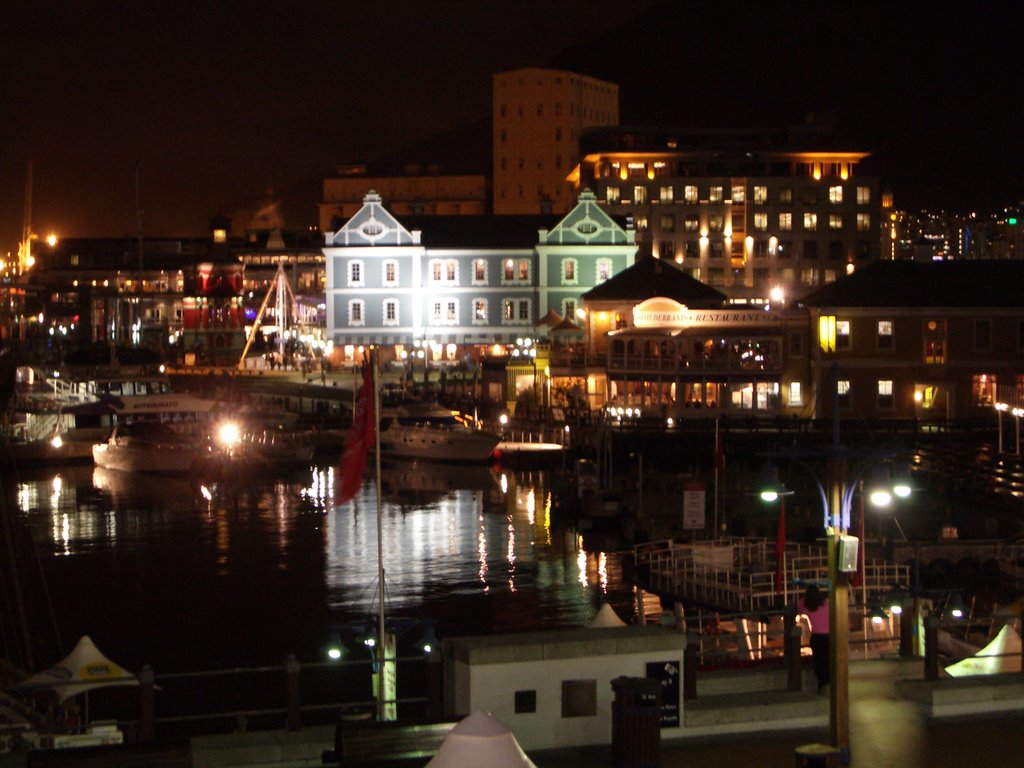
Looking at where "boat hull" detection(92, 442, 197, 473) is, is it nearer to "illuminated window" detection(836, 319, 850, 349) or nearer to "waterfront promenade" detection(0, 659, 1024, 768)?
"illuminated window" detection(836, 319, 850, 349)

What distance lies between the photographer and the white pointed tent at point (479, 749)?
10.5 m

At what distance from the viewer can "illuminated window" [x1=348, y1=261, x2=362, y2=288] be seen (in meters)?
83.6

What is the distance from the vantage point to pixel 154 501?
5222cm

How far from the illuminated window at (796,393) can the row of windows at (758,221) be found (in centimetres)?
3768

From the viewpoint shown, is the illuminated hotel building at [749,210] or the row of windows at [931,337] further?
the illuminated hotel building at [749,210]

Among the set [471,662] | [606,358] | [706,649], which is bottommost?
[706,649]

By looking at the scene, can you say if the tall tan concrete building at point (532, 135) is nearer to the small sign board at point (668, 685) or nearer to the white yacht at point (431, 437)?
the white yacht at point (431, 437)

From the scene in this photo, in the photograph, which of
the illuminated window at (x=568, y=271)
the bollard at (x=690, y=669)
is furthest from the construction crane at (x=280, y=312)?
the bollard at (x=690, y=669)

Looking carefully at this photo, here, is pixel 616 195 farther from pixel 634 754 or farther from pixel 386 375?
pixel 634 754

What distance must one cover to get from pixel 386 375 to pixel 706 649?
5664cm

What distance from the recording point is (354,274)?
275 feet

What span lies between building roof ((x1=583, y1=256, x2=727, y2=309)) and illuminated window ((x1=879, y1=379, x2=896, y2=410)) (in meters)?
11.6

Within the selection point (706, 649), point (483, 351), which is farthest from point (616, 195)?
point (706, 649)

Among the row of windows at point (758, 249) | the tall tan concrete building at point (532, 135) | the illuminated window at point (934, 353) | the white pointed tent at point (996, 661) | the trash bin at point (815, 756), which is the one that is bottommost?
the white pointed tent at point (996, 661)
